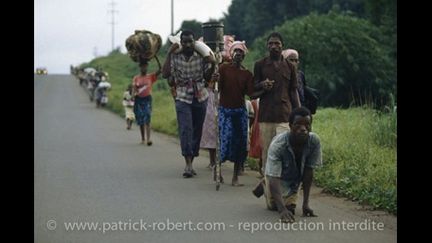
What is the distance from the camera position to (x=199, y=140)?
10461 millimetres

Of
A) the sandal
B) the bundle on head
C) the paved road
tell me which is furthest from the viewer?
the bundle on head

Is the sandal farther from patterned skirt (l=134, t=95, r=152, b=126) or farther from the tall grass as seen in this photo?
patterned skirt (l=134, t=95, r=152, b=126)

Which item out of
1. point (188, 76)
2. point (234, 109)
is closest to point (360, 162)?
point (234, 109)

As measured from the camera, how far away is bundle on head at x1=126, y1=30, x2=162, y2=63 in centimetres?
1189

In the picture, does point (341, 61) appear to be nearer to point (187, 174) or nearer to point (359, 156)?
point (359, 156)

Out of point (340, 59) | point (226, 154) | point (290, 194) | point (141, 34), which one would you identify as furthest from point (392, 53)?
point (290, 194)

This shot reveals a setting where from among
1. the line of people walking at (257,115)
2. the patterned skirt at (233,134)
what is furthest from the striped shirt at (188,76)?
the patterned skirt at (233,134)

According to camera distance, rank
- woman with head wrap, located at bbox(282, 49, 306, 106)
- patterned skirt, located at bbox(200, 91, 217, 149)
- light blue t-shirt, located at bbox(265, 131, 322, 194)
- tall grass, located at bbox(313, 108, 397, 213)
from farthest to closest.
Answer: patterned skirt, located at bbox(200, 91, 217, 149), woman with head wrap, located at bbox(282, 49, 306, 106), tall grass, located at bbox(313, 108, 397, 213), light blue t-shirt, located at bbox(265, 131, 322, 194)

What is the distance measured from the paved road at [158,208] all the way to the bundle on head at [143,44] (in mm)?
1815

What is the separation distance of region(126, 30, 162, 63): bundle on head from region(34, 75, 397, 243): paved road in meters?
1.82

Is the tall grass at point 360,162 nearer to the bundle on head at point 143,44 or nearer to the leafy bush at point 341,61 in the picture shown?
the bundle on head at point 143,44

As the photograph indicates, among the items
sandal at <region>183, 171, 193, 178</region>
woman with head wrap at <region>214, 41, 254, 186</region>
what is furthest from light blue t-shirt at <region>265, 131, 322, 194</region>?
sandal at <region>183, 171, 193, 178</region>

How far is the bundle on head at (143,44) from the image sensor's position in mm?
11891

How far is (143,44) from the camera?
1191cm
